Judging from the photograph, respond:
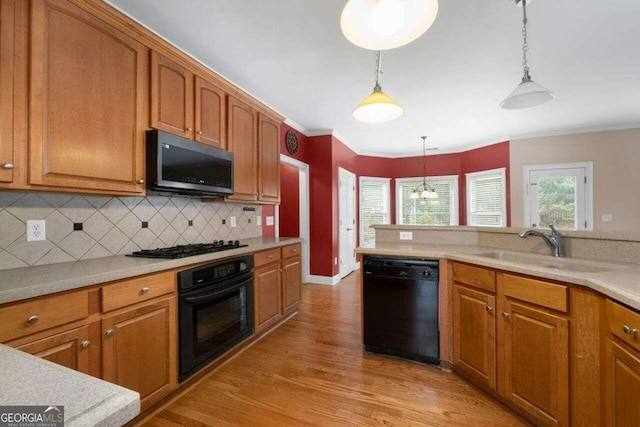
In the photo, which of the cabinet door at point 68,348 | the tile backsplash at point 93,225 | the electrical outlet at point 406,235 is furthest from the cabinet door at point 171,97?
the electrical outlet at point 406,235

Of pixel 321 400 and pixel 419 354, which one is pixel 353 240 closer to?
pixel 419 354

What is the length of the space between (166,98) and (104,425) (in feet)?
6.90

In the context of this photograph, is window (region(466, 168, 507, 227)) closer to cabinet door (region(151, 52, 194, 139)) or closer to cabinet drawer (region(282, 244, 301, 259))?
cabinet drawer (region(282, 244, 301, 259))

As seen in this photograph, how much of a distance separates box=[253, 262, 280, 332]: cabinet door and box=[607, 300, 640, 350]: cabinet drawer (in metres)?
2.24

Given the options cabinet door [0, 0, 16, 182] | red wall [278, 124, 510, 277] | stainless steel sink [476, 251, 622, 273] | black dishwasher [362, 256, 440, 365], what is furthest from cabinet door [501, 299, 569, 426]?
red wall [278, 124, 510, 277]

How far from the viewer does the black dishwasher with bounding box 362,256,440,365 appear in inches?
84.2

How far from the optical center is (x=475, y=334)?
189 centimetres

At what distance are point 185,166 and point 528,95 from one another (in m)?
2.34

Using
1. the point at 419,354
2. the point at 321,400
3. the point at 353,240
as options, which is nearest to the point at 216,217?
the point at 321,400

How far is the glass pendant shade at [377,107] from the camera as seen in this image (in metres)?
1.70

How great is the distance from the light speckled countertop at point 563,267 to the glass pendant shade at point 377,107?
3.34 feet

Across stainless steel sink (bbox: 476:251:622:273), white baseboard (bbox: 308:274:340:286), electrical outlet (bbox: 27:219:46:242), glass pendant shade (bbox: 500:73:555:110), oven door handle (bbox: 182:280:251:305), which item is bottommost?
white baseboard (bbox: 308:274:340:286)

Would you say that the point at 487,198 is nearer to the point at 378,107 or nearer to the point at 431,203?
the point at 431,203

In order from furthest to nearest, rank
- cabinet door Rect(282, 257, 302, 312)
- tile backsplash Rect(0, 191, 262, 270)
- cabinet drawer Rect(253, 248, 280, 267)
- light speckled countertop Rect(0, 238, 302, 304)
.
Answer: cabinet door Rect(282, 257, 302, 312) → cabinet drawer Rect(253, 248, 280, 267) → tile backsplash Rect(0, 191, 262, 270) → light speckled countertop Rect(0, 238, 302, 304)
